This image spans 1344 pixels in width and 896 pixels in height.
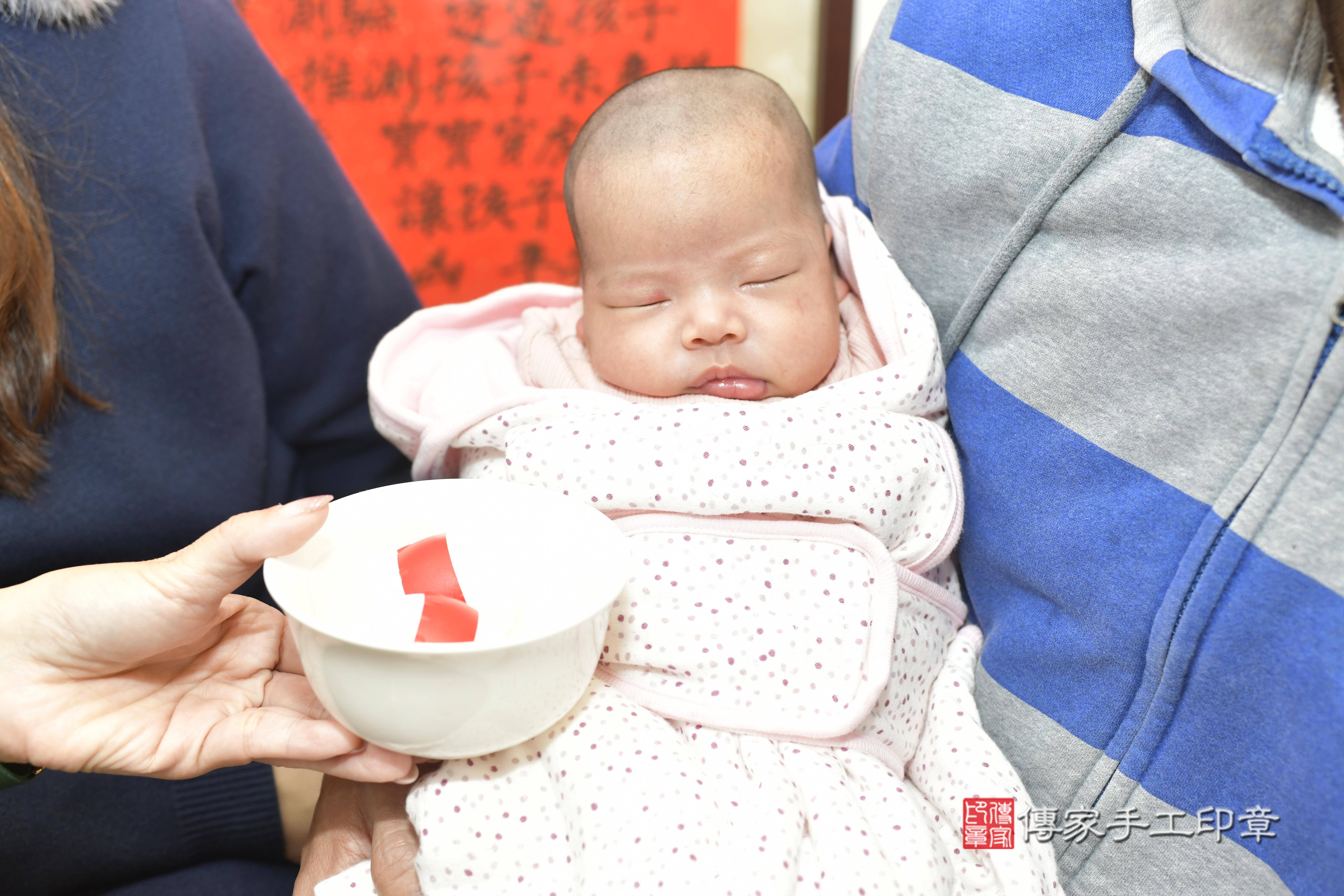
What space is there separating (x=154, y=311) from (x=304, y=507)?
1.80 feet

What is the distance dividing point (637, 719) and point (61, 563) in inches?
28.2

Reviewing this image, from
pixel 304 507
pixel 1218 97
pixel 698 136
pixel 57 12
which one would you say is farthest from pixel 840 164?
pixel 57 12

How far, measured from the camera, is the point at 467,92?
1549mm

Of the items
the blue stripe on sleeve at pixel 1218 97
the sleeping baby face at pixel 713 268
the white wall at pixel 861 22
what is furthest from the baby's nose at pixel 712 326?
the white wall at pixel 861 22

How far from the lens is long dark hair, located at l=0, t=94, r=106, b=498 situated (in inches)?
34.6

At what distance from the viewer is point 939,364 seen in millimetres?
916

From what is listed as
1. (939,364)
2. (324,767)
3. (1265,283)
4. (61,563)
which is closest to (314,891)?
(324,767)

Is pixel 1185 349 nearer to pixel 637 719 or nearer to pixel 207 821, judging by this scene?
pixel 637 719

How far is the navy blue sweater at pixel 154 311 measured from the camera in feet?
3.22

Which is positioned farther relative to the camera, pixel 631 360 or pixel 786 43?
pixel 786 43

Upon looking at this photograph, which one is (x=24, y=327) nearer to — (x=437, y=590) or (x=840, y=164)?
(x=437, y=590)

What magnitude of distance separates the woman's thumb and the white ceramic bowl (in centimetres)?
2

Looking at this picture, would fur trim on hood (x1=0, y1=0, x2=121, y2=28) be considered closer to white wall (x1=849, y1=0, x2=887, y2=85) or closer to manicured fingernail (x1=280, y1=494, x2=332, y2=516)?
manicured fingernail (x1=280, y1=494, x2=332, y2=516)

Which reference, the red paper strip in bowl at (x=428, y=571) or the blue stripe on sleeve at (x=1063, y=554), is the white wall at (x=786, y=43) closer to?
the blue stripe on sleeve at (x=1063, y=554)
